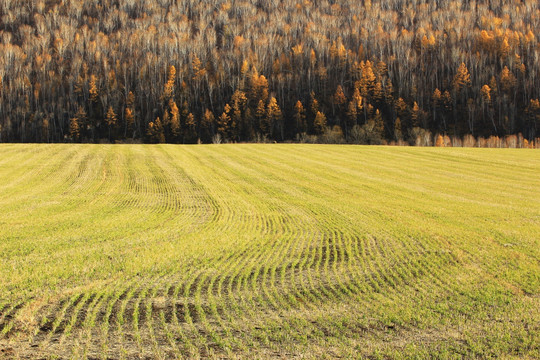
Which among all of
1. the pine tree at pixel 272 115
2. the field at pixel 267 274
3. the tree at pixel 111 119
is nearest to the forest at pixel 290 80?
the pine tree at pixel 272 115

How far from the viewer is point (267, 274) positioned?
25.6 ft

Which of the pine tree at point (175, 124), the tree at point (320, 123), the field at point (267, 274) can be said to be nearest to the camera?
the field at point (267, 274)

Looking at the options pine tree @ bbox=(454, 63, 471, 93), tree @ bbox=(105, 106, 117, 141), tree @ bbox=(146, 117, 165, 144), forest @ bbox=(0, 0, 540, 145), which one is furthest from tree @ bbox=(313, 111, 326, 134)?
tree @ bbox=(105, 106, 117, 141)

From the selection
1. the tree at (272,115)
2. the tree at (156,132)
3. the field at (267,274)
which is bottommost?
the field at (267,274)

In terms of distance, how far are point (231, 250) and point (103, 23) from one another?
17855cm

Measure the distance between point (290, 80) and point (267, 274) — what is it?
326ft

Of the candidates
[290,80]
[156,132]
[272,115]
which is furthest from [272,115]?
[156,132]

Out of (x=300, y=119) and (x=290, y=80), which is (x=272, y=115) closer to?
(x=300, y=119)

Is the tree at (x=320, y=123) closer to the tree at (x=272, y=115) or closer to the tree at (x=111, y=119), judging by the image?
the tree at (x=272, y=115)

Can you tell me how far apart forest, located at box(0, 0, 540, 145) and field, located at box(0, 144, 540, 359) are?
199 feet

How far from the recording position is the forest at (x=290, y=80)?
8669 centimetres

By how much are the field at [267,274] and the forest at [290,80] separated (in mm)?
60633

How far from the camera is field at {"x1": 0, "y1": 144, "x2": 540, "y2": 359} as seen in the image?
518 cm

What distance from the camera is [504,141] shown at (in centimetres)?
8031
